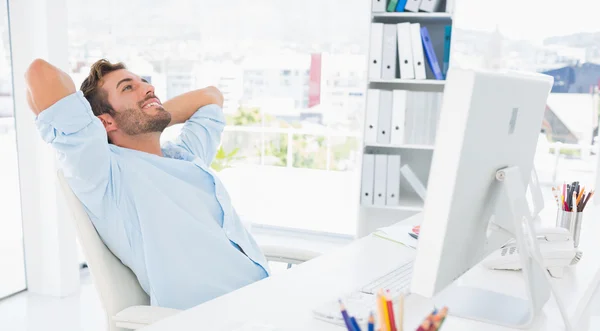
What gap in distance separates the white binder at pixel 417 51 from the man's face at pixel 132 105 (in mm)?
1619

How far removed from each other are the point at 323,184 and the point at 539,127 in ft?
13.6

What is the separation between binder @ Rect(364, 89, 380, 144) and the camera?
9.97 feet

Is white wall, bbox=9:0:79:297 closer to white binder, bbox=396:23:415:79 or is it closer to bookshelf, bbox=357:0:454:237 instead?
bookshelf, bbox=357:0:454:237

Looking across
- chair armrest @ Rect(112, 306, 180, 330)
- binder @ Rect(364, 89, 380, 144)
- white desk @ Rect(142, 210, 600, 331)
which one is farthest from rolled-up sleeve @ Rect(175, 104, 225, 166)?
binder @ Rect(364, 89, 380, 144)

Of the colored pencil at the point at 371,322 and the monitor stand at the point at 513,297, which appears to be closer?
the colored pencil at the point at 371,322

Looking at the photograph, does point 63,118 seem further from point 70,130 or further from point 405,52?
point 405,52

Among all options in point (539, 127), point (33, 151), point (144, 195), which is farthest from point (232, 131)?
point (539, 127)

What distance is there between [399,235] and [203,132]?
2.51 feet

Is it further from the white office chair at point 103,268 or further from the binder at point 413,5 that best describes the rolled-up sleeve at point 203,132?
the binder at point 413,5

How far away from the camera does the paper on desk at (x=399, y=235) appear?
171 centimetres

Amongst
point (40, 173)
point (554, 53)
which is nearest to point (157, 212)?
point (40, 173)

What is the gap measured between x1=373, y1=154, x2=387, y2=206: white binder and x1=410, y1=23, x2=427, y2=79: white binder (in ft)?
1.54

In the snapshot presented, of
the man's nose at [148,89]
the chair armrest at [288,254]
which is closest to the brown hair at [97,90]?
the man's nose at [148,89]

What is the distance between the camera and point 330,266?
149 centimetres
